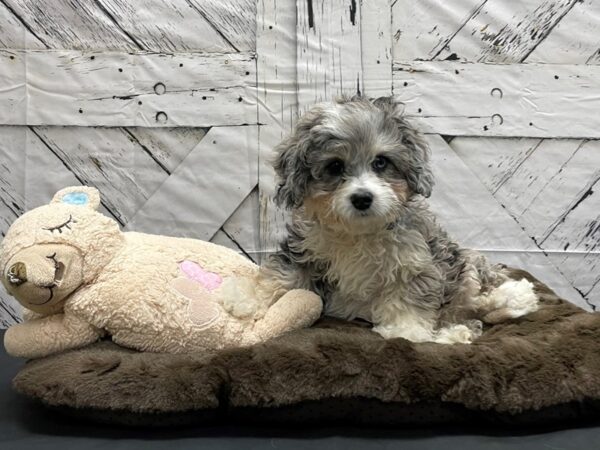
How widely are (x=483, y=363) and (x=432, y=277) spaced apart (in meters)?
0.56

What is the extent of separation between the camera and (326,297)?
241 cm

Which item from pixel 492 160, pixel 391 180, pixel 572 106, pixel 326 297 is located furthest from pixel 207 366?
pixel 572 106

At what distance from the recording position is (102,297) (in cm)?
197

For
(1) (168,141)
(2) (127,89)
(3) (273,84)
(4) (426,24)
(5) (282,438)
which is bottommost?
(5) (282,438)

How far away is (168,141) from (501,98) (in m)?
1.75

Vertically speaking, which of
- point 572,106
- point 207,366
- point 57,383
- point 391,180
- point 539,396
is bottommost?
point 57,383

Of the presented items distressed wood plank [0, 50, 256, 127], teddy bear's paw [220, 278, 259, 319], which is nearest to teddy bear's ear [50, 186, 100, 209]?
teddy bear's paw [220, 278, 259, 319]

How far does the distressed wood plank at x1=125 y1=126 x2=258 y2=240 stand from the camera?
10.2 feet

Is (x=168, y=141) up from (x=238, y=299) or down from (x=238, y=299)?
up

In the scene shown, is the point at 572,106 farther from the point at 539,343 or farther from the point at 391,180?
the point at 539,343

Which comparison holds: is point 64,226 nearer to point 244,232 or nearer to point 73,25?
point 244,232

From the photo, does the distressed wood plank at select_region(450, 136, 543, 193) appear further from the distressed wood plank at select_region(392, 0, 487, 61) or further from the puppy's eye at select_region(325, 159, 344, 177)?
the puppy's eye at select_region(325, 159, 344, 177)

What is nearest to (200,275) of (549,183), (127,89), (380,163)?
(380,163)

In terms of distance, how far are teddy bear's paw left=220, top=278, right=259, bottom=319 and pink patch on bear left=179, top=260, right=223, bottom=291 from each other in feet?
0.14
